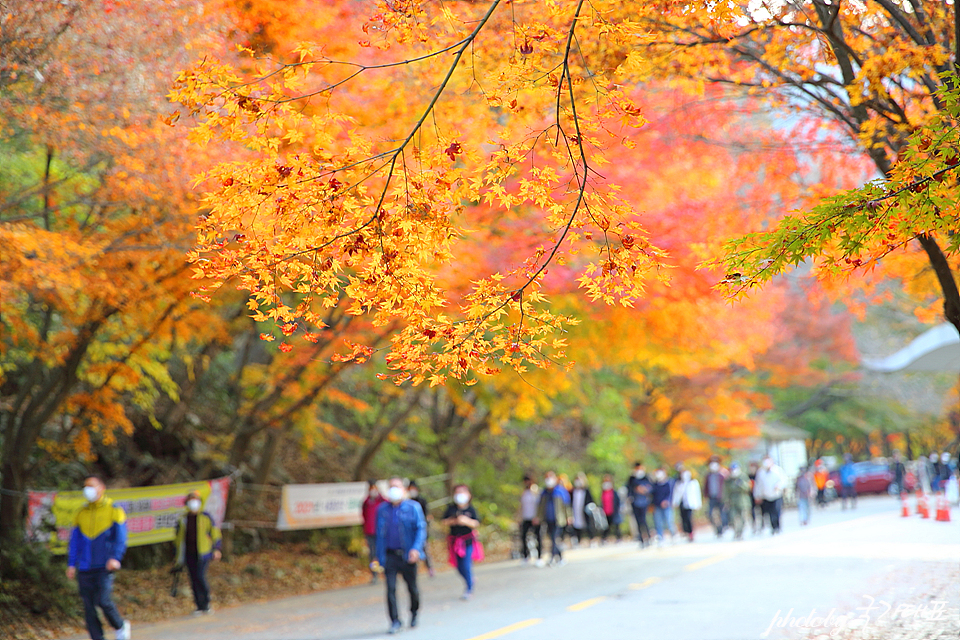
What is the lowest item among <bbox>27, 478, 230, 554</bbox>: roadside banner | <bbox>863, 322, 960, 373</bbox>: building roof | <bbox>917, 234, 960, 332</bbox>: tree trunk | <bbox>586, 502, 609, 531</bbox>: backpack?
<bbox>586, 502, 609, 531</bbox>: backpack

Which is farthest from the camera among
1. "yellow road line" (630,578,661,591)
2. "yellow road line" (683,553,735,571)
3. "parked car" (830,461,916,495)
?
"parked car" (830,461,916,495)

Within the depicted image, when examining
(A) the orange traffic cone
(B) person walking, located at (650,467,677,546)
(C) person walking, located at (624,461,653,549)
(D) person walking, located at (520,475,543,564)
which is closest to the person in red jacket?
(D) person walking, located at (520,475,543,564)

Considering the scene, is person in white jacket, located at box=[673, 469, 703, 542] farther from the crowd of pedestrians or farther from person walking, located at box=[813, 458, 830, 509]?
person walking, located at box=[813, 458, 830, 509]

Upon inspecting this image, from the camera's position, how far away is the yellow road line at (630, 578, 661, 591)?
39.8 feet

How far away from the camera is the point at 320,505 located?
16594 millimetres

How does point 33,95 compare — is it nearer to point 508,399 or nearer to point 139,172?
point 139,172

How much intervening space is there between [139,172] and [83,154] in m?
0.74

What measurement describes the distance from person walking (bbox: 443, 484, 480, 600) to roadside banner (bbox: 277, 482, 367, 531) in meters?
4.33

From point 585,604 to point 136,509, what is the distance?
22.9 feet

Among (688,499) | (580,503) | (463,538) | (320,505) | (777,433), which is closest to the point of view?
(463,538)

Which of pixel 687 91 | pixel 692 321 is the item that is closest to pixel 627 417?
pixel 692 321

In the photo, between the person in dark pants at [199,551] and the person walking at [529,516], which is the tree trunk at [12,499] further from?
the person walking at [529,516]

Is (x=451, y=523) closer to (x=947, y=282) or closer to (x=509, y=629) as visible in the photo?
(x=509, y=629)

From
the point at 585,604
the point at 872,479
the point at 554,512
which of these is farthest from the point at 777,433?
the point at 585,604
